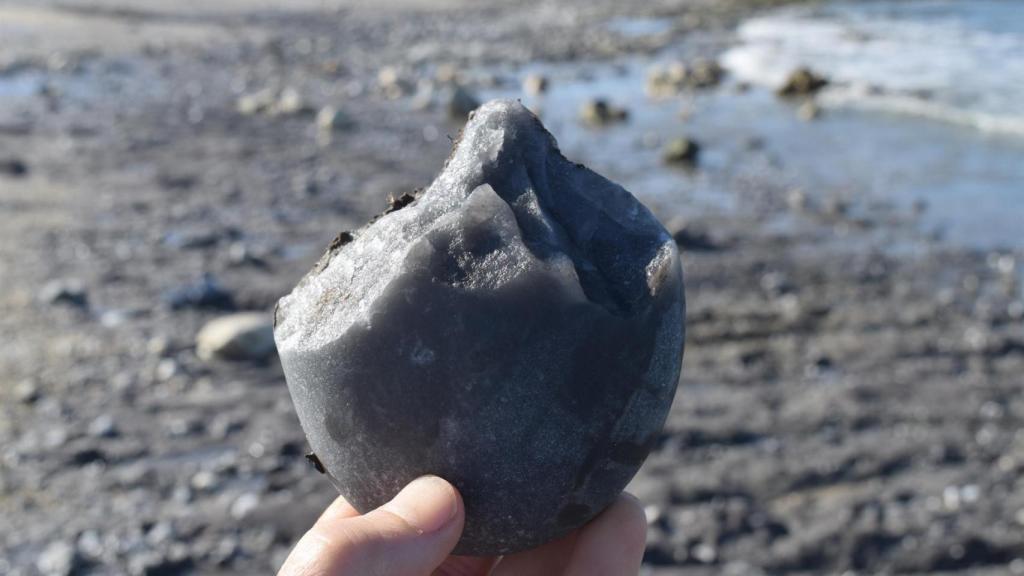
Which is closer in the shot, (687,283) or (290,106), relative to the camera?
(687,283)

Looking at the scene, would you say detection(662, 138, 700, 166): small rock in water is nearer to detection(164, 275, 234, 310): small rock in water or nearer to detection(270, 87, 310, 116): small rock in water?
detection(270, 87, 310, 116): small rock in water

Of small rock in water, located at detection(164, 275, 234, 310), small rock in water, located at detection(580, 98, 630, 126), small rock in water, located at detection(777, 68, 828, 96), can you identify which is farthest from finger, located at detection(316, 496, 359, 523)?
small rock in water, located at detection(777, 68, 828, 96)

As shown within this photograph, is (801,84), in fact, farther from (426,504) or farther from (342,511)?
(426,504)

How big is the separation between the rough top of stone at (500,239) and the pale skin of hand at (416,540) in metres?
0.37

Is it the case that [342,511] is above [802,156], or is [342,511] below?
above

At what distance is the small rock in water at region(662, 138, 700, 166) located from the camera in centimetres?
1021

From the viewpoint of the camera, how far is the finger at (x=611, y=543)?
91.1 inches

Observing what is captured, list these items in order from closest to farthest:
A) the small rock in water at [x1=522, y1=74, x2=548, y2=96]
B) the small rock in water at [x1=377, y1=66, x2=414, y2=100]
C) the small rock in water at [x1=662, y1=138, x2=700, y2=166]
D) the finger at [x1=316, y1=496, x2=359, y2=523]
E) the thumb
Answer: the thumb
the finger at [x1=316, y1=496, x2=359, y2=523]
the small rock in water at [x1=662, y1=138, x2=700, y2=166]
the small rock in water at [x1=377, y1=66, x2=414, y2=100]
the small rock in water at [x1=522, y1=74, x2=548, y2=96]

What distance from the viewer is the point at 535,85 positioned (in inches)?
569

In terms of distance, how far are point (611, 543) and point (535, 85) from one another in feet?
41.5

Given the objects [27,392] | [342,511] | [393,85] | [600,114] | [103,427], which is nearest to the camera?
[342,511]

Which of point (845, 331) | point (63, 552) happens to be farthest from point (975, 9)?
point (63, 552)

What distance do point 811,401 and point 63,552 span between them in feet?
12.6

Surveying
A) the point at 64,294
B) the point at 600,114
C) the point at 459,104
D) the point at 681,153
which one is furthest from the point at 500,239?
the point at 459,104
